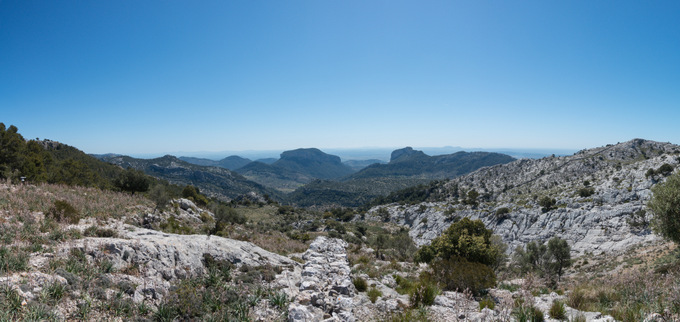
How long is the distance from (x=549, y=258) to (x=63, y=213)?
38.8m

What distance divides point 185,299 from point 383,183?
176749 mm

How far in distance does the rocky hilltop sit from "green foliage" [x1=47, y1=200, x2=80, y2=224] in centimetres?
4595

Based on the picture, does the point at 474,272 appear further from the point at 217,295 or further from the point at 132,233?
the point at 132,233

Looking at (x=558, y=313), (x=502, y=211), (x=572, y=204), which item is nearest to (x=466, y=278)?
(x=558, y=313)

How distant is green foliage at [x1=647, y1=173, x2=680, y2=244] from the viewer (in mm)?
14688

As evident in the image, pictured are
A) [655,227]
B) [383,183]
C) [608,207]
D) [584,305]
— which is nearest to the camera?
[584,305]

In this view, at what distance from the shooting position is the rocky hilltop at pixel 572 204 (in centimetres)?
3769

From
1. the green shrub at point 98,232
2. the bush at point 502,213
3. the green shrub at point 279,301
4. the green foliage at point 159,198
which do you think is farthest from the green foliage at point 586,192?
the green shrub at point 98,232

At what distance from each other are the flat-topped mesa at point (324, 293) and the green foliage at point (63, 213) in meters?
10.0

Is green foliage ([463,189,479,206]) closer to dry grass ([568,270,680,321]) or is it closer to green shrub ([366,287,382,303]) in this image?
dry grass ([568,270,680,321])

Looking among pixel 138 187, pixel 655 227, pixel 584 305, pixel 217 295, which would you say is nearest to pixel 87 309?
pixel 217 295

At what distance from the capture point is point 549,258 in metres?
27.2

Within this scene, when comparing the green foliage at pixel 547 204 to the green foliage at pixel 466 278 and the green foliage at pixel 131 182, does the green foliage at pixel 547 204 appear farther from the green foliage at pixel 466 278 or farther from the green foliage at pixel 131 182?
the green foliage at pixel 131 182

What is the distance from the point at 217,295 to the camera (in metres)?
7.57
